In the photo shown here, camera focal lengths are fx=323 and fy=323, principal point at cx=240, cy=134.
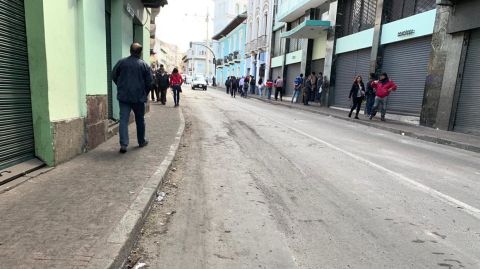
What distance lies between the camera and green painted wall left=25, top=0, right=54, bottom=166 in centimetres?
420

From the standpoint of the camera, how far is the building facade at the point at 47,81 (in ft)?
13.2

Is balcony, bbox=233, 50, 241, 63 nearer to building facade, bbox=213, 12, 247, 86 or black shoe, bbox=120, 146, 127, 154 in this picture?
building facade, bbox=213, 12, 247, 86

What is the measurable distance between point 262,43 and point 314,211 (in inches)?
1257

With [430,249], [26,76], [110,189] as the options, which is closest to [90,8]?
[26,76]

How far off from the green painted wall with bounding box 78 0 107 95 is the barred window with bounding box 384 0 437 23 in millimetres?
11896

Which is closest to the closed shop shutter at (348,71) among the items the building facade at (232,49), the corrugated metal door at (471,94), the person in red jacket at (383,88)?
the person in red jacket at (383,88)

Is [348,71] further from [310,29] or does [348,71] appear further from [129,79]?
[129,79]

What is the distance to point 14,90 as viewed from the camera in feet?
13.4

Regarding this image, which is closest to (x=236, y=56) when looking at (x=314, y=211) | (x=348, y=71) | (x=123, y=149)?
(x=348, y=71)

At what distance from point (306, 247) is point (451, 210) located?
7.04ft

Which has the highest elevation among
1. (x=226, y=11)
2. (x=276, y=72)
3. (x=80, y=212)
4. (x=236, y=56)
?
(x=226, y=11)

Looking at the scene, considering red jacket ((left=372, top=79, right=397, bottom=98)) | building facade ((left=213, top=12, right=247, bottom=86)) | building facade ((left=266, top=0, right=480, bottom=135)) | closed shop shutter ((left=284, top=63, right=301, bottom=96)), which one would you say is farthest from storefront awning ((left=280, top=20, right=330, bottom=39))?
building facade ((left=213, top=12, right=247, bottom=86))

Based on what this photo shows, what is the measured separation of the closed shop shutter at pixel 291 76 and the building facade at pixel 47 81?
21.4 m

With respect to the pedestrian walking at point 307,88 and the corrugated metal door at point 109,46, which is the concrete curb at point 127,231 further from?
the pedestrian walking at point 307,88
